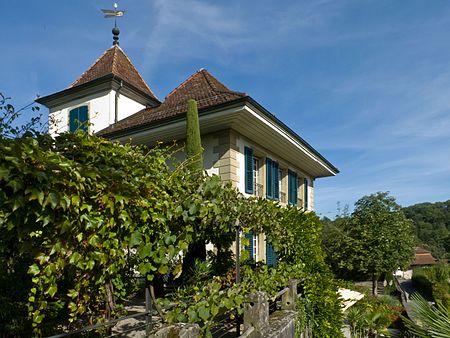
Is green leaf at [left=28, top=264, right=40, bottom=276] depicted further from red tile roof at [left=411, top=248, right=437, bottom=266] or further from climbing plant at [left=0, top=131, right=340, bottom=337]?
red tile roof at [left=411, top=248, right=437, bottom=266]

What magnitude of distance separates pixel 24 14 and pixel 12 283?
14.8 ft

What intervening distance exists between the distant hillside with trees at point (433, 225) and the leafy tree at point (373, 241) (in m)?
43.5

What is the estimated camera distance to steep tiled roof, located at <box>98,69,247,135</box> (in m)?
9.20

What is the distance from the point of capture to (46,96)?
13.8 meters

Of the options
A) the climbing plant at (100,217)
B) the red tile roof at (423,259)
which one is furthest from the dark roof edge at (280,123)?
the red tile roof at (423,259)

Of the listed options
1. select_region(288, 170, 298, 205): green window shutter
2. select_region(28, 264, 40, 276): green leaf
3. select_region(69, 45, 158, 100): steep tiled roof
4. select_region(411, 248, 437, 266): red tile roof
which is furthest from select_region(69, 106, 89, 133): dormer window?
select_region(411, 248, 437, 266): red tile roof

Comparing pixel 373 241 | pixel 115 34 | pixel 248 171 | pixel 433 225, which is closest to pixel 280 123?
pixel 248 171

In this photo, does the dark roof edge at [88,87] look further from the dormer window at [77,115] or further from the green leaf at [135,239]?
the green leaf at [135,239]

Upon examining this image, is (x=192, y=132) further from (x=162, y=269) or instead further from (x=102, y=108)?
(x=102, y=108)

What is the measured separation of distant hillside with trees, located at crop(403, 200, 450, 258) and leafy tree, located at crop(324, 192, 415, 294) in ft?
143

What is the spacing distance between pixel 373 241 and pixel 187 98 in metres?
14.3

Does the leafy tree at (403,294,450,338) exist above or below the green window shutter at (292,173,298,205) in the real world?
below

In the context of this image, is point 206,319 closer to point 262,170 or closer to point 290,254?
point 290,254

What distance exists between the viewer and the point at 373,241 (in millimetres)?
19984
